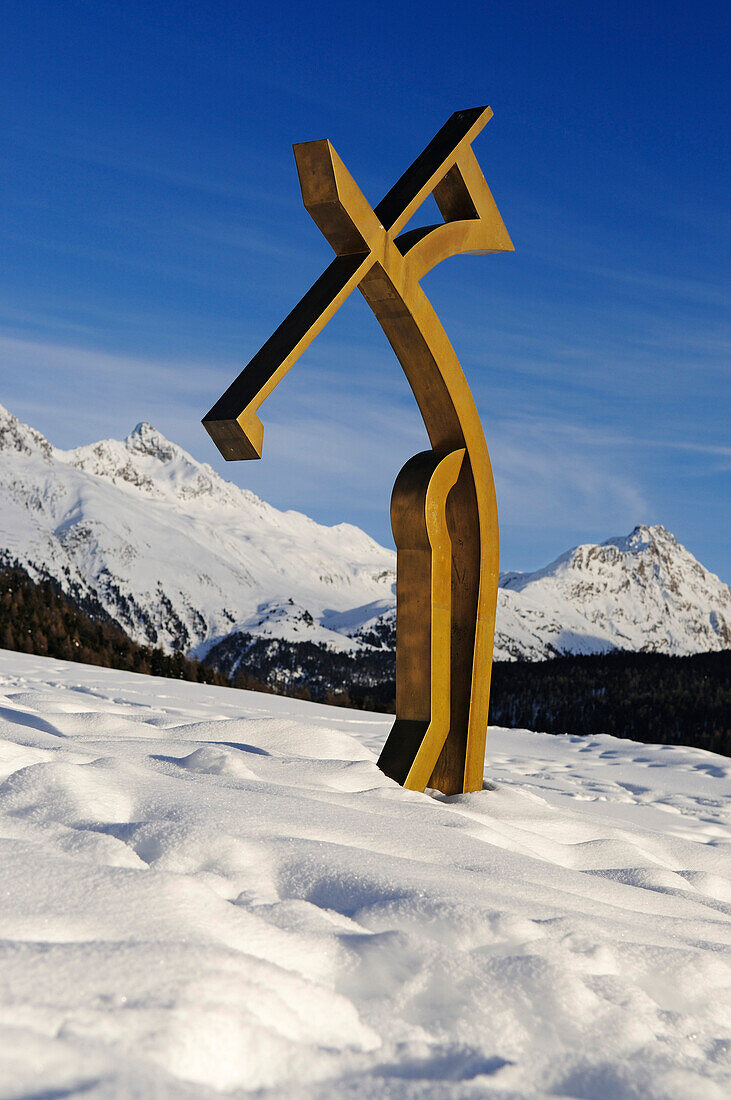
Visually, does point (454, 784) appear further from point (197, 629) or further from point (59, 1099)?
point (197, 629)

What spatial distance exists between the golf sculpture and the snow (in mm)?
1306

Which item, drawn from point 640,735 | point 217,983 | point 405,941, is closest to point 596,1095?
point 405,941

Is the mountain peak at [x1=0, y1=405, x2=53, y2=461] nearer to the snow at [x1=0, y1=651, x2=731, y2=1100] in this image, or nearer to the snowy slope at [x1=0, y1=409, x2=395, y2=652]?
the snowy slope at [x1=0, y1=409, x2=395, y2=652]

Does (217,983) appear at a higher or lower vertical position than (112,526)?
lower

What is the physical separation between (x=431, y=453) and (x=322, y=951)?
133 inches

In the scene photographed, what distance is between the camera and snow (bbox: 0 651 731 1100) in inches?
55.3

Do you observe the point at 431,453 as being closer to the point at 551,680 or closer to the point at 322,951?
the point at 322,951

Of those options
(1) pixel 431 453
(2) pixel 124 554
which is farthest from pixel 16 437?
(1) pixel 431 453

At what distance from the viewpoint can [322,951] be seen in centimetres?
180

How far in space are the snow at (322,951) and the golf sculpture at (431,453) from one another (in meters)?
1.31

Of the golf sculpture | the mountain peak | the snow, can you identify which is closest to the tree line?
the golf sculpture

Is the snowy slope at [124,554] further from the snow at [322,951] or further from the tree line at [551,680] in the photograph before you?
the snow at [322,951]

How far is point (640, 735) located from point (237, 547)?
165m

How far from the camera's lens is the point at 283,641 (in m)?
126
